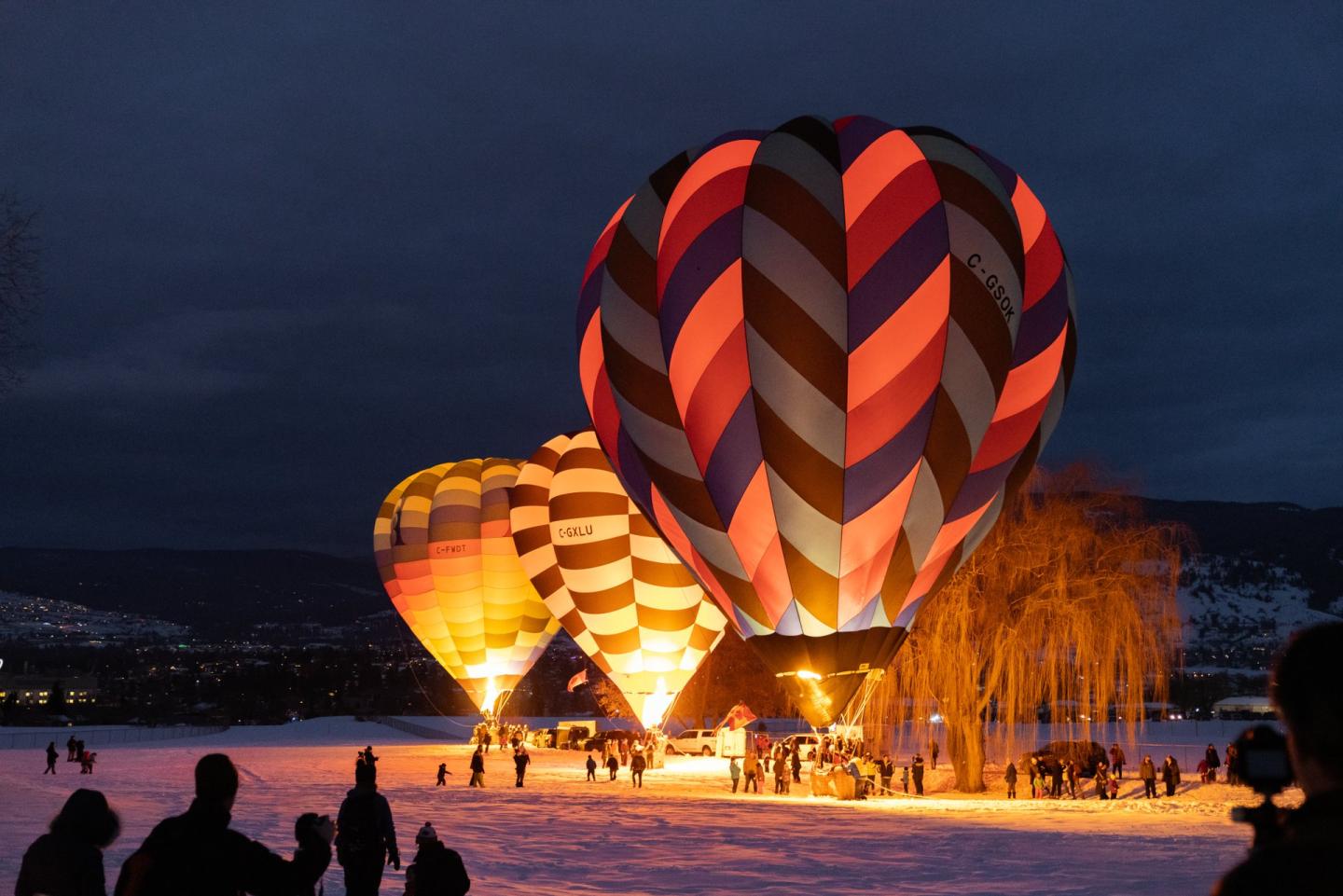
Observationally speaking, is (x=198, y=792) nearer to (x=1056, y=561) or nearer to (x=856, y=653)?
(x=856, y=653)

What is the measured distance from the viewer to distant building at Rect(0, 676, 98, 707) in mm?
99625

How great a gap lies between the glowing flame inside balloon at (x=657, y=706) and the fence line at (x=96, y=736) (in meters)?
17.8

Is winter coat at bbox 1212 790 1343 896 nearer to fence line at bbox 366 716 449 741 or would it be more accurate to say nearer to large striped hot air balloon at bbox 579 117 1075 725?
large striped hot air balloon at bbox 579 117 1075 725

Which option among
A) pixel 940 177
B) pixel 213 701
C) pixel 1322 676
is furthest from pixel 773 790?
pixel 213 701

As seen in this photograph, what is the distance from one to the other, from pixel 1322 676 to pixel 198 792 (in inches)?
110

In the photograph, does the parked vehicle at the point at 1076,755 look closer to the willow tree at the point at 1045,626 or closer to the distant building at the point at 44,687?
the willow tree at the point at 1045,626

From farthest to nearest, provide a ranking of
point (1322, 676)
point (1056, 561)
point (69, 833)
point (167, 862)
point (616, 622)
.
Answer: point (616, 622) → point (1056, 561) → point (69, 833) → point (167, 862) → point (1322, 676)

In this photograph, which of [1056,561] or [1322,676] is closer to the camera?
[1322,676]

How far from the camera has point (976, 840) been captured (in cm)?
1471

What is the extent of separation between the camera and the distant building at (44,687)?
327 feet

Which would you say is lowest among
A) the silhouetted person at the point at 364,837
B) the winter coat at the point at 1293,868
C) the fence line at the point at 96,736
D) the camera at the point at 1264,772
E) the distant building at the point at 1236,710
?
the fence line at the point at 96,736

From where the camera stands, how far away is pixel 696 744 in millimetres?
36750

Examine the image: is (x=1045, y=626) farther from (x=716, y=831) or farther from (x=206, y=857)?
(x=206, y=857)

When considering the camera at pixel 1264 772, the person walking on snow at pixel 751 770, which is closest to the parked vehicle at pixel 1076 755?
the person walking on snow at pixel 751 770
